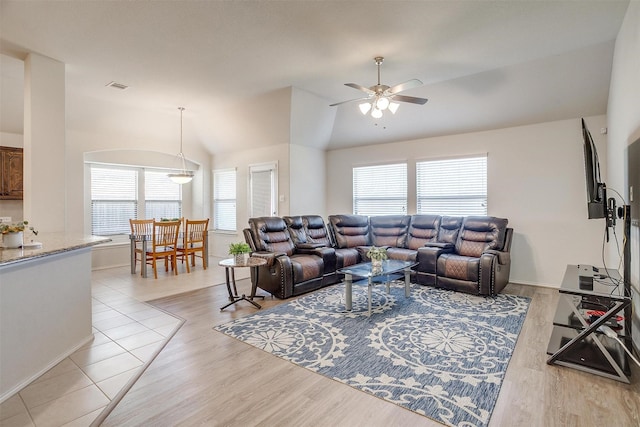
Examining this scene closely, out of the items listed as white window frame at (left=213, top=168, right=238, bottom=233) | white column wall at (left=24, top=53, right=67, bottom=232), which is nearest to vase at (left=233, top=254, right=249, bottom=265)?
white column wall at (left=24, top=53, right=67, bottom=232)

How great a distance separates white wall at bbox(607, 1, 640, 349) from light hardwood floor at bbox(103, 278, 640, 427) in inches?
39.4

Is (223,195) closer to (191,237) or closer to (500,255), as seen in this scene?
(191,237)

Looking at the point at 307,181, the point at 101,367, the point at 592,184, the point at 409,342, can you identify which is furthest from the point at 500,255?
the point at 101,367

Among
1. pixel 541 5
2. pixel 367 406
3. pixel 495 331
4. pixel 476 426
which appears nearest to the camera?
pixel 476 426

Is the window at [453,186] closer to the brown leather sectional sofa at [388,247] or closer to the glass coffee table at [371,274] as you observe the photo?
the brown leather sectional sofa at [388,247]

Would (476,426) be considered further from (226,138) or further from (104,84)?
(226,138)

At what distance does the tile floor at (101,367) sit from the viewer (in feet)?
6.78

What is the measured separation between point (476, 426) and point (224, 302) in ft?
10.8

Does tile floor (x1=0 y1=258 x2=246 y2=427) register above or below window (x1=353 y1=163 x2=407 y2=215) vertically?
below

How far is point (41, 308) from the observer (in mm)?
2549

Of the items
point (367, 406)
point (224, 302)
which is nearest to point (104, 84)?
point (224, 302)

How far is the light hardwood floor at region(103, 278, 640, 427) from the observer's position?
6.50 ft

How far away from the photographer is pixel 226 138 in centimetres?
732

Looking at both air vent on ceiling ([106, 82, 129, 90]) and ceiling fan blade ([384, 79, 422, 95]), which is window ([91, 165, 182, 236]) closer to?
air vent on ceiling ([106, 82, 129, 90])
